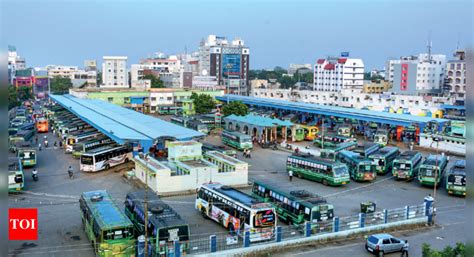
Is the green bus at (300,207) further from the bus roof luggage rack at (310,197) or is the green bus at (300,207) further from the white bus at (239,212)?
the white bus at (239,212)

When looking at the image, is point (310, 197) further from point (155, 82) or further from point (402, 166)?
point (155, 82)

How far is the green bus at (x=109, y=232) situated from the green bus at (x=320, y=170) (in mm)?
10751

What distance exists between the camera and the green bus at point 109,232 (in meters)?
11.8

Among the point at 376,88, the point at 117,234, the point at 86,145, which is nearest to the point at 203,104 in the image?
the point at 86,145

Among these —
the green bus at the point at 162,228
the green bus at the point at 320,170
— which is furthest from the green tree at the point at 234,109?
the green bus at the point at 162,228

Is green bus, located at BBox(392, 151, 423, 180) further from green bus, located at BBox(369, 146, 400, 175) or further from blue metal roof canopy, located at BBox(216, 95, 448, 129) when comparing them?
blue metal roof canopy, located at BBox(216, 95, 448, 129)

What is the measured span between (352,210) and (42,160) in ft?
60.2

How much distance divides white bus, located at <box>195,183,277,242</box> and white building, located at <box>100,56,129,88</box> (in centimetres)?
6109

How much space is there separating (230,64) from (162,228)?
2985 inches

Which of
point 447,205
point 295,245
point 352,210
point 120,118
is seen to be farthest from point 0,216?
point 120,118

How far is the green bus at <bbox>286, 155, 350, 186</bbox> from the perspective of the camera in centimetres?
2077

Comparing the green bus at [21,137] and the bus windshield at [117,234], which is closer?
the bus windshield at [117,234]

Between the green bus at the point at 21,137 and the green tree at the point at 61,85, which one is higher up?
the green tree at the point at 61,85

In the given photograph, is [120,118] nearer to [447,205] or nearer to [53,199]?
[53,199]
